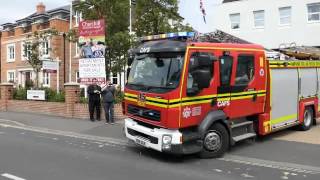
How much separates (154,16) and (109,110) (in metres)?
7.07

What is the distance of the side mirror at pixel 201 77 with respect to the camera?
930 centimetres

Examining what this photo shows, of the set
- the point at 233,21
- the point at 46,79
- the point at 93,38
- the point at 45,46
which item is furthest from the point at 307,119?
the point at 46,79

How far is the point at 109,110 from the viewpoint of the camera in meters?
16.4

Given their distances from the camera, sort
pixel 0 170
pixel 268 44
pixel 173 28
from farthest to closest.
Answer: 1. pixel 268 44
2. pixel 173 28
3. pixel 0 170

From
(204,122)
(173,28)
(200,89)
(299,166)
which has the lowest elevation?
(299,166)

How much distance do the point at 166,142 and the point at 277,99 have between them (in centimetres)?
396

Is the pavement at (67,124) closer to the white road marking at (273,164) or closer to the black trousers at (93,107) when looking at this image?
the black trousers at (93,107)

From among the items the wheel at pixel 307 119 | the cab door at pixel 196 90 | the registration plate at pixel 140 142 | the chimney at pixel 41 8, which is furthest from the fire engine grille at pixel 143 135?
the chimney at pixel 41 8

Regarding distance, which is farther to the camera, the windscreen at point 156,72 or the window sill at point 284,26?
the window sill at point 284,26

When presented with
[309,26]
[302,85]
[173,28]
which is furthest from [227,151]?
[309,26]

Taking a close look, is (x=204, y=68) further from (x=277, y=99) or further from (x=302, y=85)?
(x=302, y=85)

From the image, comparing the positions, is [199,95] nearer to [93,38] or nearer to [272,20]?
[93,38]

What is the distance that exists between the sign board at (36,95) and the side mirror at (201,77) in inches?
518

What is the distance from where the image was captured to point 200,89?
9562mm
